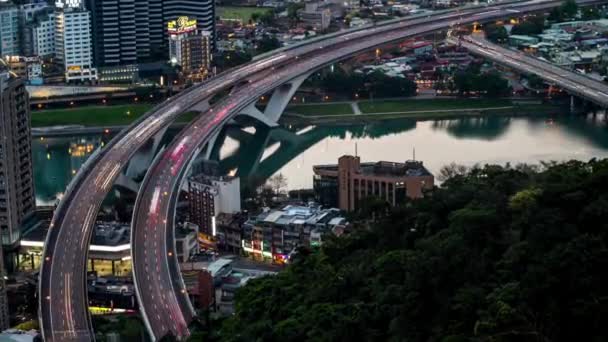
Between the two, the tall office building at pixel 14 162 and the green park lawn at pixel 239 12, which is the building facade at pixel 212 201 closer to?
the tall office building at pixel 14 162

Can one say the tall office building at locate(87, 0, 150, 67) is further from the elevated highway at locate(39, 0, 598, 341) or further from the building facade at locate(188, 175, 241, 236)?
the building facade at locate(188, 175, 241, 236)

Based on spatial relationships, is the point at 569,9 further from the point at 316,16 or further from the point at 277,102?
the point at 277,102

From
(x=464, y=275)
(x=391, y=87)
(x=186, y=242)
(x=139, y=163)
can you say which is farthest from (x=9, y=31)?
(x=464, y=275)

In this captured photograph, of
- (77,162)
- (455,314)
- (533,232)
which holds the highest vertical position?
(533,232)

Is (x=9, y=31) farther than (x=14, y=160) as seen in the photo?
Yes

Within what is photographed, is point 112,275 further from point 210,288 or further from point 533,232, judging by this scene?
point 533,232

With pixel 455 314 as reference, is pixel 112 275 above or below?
below

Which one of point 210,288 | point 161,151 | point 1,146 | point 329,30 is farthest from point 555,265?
point 329,30
